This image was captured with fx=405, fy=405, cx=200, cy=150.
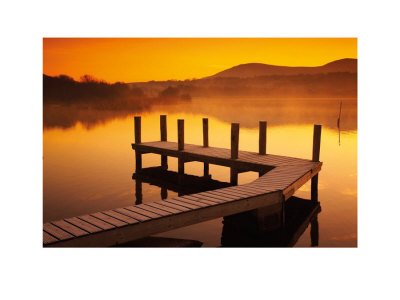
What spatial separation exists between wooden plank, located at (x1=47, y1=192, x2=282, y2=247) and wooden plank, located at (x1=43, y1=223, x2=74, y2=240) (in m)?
0.06

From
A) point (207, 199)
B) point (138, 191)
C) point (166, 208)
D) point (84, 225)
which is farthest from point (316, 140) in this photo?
point (84, 225)

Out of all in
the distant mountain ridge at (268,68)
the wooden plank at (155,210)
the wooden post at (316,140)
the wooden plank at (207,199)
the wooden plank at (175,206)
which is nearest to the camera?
the wooden plank at (155,210)

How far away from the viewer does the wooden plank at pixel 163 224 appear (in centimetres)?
436

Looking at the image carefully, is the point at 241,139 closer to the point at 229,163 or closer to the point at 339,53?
the point at 229,163

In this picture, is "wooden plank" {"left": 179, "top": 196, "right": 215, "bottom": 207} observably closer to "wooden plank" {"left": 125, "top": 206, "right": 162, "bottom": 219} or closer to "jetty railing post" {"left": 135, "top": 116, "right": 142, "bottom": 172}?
"wooden plank" {"left": 125, "top": 206, "right": 162, "bottom": 219}

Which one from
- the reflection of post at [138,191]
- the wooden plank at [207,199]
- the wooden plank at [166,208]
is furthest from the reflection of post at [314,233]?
the reflection of post at [138,191]

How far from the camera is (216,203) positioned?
213 inches

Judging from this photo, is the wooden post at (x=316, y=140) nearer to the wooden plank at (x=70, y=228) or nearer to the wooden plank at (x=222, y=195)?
the wooden plank at (x=222, y=195)

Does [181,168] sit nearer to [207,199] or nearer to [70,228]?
[207,199]

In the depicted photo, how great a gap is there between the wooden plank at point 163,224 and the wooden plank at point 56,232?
65mm

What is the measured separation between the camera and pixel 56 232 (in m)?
4.39

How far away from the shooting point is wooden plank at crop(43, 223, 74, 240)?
4258mm

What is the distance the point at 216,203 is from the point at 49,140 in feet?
48.0
